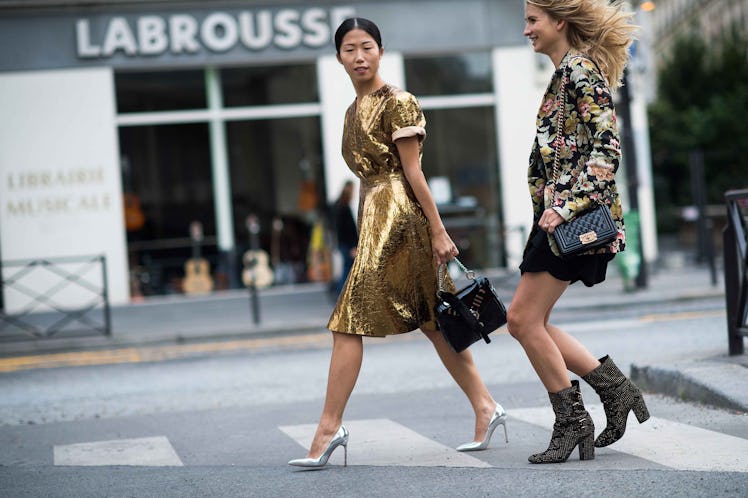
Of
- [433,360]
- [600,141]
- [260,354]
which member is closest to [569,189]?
[600,141]

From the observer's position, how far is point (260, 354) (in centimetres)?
1176

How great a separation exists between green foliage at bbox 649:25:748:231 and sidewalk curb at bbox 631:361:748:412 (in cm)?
2524

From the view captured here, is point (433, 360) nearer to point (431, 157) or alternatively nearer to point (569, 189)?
point (569, 189)

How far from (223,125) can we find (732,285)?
39.3 ft

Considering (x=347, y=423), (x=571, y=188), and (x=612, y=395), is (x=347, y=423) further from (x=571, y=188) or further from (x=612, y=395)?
(x=571, y=188)

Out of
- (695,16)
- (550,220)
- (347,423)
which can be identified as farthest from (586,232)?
→ (695,16)

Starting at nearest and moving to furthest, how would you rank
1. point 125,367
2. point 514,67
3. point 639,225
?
point 125,367 < point 639,225 < point 514,67

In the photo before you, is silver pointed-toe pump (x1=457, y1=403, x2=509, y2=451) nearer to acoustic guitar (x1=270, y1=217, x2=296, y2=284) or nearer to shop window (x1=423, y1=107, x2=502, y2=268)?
shop window (x1=423, y1=107, x2=502, y2=268)

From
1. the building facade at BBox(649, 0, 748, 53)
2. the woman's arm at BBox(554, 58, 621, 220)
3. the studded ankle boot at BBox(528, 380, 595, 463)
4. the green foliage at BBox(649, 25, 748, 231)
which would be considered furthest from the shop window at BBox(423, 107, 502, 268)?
the building facade at BBox(649, 0, 748, 53)

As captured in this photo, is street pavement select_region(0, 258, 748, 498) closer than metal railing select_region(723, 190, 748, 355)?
Yes

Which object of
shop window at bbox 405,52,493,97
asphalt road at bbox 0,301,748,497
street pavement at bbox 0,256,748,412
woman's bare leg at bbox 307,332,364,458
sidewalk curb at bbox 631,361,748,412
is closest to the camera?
asphalt road at bbox 0,301,748,497

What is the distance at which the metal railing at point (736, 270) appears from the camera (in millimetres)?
7102

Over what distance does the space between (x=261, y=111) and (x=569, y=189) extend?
1391 cm

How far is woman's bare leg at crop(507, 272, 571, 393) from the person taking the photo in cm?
477
